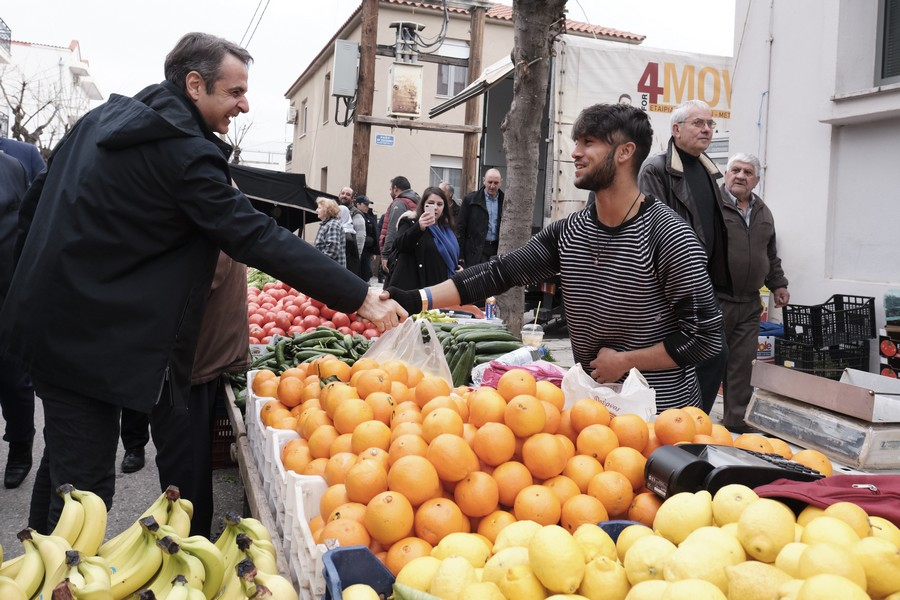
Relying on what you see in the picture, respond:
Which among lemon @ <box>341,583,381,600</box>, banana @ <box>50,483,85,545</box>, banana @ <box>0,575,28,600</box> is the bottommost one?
banana @ <box>0,575,28,600</box>

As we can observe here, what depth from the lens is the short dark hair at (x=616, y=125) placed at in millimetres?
2949

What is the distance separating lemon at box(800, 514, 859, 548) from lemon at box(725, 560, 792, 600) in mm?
142

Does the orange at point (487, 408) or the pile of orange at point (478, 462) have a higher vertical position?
the orange at point (487, 408)

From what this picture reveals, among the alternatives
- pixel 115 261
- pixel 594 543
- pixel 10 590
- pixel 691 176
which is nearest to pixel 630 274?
pixel 594 543

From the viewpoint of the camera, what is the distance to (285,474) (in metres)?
2.37

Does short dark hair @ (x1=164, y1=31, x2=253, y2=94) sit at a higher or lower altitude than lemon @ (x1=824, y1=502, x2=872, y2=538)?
higher

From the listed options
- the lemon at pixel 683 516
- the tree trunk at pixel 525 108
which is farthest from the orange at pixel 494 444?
the tree trunk at pixel 525 108

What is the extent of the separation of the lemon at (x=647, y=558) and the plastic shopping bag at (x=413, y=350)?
209 cm

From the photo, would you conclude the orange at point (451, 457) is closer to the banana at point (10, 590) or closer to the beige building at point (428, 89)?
the banana at point (10, 590)

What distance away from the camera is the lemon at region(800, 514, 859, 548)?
4.60ft

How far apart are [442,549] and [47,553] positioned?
1.00 m

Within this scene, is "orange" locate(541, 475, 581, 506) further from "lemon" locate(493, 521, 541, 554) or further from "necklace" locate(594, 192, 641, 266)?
"necklace" locate(594, 192, 641, 266)

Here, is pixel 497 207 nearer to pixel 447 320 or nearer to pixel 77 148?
pixel 447 320

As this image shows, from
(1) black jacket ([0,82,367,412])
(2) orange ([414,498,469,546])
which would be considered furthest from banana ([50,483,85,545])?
(2) orange ([414,498,469,546])
